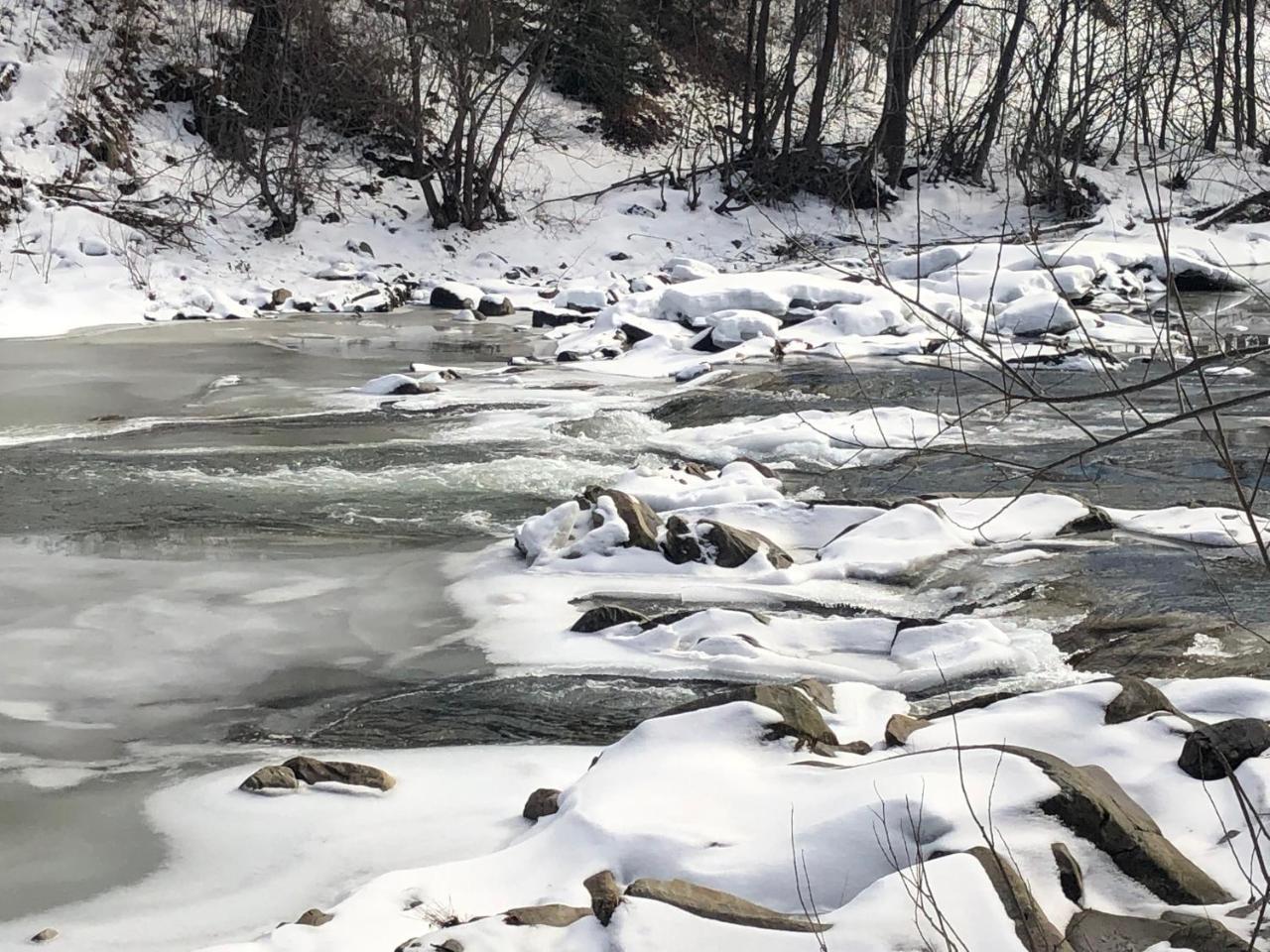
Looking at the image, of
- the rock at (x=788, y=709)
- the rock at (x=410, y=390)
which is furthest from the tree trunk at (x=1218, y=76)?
the rock at (x=410, y=390)

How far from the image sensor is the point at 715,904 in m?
2.51

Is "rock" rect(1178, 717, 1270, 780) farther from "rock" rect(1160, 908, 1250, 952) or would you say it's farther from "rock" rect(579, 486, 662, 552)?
"rock" rect(579, 486, 662, 552)

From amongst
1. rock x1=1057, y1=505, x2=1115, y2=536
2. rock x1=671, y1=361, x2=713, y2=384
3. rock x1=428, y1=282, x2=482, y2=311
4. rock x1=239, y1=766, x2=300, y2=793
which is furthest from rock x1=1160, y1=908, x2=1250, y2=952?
rock x1=428, y1=282, x2=482, y2=311

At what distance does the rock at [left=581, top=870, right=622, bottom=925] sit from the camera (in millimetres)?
2531

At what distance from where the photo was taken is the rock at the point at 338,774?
3570 mm

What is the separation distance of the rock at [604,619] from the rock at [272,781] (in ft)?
4.94

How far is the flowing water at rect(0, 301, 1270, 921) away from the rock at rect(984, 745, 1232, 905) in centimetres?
47

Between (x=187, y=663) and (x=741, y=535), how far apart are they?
2.28 meters

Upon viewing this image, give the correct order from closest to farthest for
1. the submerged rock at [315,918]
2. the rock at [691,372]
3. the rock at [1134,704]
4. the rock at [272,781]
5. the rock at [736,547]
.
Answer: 1. the submerged rock at [315,918]
2. the rock at [1134,704]
3. the rock at [272,781]
4. the rock at [736,547]
5. the rock at [691,372]

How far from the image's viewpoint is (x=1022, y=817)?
2686 mm

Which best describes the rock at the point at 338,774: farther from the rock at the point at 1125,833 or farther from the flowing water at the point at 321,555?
the rock at the point at 1125,833

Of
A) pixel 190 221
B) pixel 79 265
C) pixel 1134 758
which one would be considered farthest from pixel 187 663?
pixel 190 221

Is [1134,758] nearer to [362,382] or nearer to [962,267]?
[362,382]

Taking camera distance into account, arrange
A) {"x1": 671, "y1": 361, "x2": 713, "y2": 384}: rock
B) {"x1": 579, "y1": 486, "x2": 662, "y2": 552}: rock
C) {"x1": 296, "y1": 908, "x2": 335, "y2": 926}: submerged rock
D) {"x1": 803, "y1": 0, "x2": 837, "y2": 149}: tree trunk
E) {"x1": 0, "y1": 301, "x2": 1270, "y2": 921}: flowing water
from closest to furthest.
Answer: {"x1": 296, "y1": 908, "x2": 335, "y2": 926}: submerged rock
{"x1": 0, "y1": 301, "x2": 1270, "y2": 921}: flowing water
{"x1": 579, "y1": 486, "x2": 662, "y2": 552}: rock
{"x1": 671, "y1": 361, "x2": 713, "y2": 384}: rock
{"x1": 803, "y1": 0, "x2": 837, "y2": 149}: tree trunk
